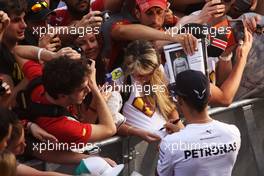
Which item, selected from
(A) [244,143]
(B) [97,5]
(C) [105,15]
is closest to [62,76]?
(C) [105,15]

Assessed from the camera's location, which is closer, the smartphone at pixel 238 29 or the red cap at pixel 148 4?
the red cap at pixel 148 4

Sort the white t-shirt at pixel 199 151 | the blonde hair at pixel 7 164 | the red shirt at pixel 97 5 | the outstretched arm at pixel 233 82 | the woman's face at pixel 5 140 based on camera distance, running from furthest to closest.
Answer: the red shirt at pixel 97 5
the outstretched arm at pixel 233 82
the white t-shirt at pixel 199 151
the woman's face at pixel 5 140
the blonde hair at pixel 7 164

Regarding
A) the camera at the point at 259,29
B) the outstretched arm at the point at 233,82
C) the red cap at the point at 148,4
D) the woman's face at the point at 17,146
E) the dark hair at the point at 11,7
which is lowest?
the outstretched arm at the point at 233,82

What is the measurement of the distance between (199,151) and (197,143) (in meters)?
0.05

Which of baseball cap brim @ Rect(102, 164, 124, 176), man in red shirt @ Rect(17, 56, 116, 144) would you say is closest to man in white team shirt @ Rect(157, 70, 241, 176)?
baseball cap brim @ Rect(102, 164, 124, 176)

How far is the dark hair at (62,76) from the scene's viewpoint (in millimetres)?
3994

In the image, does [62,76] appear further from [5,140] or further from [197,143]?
[197,143]

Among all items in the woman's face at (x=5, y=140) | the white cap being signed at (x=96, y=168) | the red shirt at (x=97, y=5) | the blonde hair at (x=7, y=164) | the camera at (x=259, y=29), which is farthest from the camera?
the red shirt at (x=97, y=5)

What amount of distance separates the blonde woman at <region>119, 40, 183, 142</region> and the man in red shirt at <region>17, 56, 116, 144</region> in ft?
1.58

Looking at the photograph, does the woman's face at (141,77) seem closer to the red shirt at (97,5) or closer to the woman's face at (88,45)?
the woman's face at (88,45)

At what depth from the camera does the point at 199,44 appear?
4863 mm

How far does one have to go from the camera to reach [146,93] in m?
4.79

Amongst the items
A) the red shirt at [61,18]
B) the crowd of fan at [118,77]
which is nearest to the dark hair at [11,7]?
the crowd of fan at [118,77]

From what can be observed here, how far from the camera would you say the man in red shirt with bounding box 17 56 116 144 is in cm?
401
